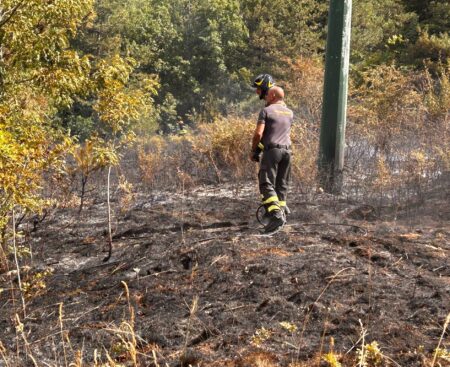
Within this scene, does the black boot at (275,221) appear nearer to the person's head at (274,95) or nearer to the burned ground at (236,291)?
the burned ground at (236,291)

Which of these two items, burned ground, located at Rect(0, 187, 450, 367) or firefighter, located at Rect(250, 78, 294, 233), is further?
firefighter, located at Rect(250, 78, 294, 233)

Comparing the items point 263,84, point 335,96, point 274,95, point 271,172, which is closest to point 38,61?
point 263,84

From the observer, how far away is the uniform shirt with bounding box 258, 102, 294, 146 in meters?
7.09

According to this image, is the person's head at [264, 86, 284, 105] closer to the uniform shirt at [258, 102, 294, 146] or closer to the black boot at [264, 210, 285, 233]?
the uniform shirt at [258, 102, 294, 146]

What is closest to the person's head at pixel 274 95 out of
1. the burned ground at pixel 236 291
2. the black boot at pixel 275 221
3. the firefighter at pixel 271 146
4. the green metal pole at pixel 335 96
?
the firefighter at pixel 271 146

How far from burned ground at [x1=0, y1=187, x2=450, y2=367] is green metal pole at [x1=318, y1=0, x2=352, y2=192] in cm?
88

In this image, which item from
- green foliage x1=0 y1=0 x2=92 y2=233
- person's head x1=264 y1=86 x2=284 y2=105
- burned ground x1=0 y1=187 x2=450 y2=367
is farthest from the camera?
person's head x1=264 y1=86 x2=284 y2=105

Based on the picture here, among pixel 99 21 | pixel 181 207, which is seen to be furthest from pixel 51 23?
pixel 99 21

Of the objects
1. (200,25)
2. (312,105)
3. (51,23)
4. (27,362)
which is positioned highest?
(200,25)

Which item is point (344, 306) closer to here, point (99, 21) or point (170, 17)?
point (99, 21)

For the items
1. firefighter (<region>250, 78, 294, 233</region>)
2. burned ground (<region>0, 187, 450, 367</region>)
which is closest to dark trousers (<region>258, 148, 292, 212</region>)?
firefighter (<region>250, 78, 294, 233</region>)

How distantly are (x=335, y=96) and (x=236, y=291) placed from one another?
4789 millimetres

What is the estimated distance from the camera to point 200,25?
93.0ft

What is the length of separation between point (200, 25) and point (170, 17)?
1.47m
